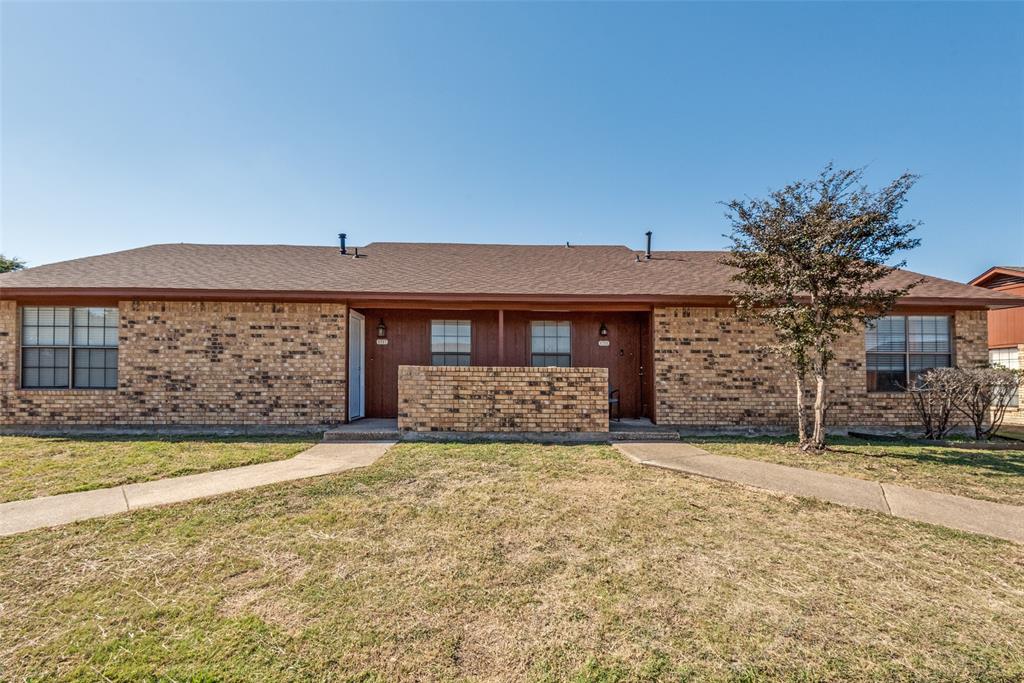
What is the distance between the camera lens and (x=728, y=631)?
2250mm

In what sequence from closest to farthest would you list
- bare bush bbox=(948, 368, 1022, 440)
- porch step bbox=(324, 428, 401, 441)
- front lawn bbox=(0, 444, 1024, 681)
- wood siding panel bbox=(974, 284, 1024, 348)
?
1. front lawn bbox=(0, 444, 1024, 681)
2. bare bush bbox=(948, 368, 1022, 440)
3. porch step bbox=(324, 428, 401, 441)
4. wood siding panel bbox=(974, 284, 1024, 348)

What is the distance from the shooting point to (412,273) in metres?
9.36

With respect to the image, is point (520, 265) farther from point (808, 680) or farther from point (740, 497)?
point (808, 680)

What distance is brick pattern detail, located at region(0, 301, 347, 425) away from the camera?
7805 millimetres

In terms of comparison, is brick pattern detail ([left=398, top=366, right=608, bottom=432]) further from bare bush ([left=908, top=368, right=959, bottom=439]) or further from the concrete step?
bare bush ([left=908, top=368, right=959, bottom=439])

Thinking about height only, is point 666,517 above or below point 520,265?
below

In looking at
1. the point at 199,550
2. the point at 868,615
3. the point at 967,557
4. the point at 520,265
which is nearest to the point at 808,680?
the point at 868,615

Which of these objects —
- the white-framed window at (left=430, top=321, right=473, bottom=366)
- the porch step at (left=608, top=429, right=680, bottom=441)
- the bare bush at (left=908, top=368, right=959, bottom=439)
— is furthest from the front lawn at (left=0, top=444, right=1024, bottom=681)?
the bare bush at (left=908, top=368, right=959, bottom=439)

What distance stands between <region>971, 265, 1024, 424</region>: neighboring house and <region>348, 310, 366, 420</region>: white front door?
16.9 m

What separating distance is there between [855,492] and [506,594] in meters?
4.16

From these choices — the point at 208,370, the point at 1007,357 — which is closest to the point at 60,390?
the point at 208,370

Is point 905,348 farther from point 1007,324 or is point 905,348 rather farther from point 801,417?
point 1007,324

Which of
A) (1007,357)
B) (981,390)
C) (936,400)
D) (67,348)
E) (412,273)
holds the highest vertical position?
(412,273)

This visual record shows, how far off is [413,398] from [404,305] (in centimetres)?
191
